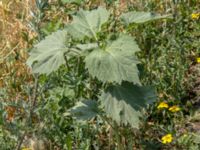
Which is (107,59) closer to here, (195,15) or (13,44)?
(195,15)

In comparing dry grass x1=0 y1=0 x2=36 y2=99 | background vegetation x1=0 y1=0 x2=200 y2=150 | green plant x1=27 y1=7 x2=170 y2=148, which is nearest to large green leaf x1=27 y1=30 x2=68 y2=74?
green plant x1=27 y1=7 x2=170 y2=148

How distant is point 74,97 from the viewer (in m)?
3.11

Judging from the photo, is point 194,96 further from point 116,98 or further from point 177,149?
point 116,98

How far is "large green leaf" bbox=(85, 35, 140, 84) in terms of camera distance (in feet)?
7.01

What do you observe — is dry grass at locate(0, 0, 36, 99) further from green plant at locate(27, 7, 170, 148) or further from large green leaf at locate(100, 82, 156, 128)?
large green leaf at locate(100, 82, 156, 128)

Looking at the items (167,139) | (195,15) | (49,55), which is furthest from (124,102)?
(195,15)

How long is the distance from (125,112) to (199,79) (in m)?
1.57

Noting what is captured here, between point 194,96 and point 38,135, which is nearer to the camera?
point 38,135

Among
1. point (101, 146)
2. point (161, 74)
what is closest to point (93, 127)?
point (101, 146)

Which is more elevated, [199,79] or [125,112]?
[125,112]

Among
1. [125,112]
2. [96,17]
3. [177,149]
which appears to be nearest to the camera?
[125,112]

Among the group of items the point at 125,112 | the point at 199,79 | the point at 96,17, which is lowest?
the point at 199,79

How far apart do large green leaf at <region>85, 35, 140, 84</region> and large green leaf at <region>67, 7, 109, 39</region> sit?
0.18m

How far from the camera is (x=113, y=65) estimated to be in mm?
2156
